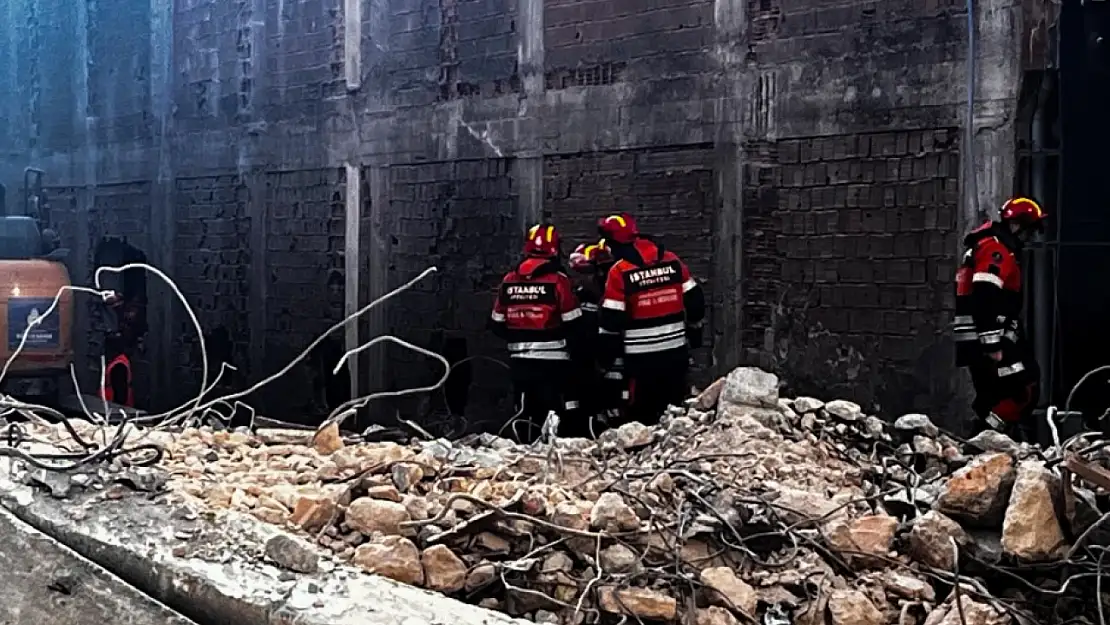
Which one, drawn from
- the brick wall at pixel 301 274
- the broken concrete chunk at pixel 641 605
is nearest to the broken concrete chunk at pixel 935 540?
the broken concrete chunk at pixel 641 605

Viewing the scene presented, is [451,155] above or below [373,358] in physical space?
above

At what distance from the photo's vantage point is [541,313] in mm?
7746

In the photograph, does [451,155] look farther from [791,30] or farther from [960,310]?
[960,310]

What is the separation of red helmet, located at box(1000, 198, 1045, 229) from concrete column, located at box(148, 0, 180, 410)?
9.03m

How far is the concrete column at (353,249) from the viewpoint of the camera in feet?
33.2

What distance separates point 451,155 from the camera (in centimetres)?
930

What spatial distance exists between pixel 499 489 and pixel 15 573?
55.4 inches

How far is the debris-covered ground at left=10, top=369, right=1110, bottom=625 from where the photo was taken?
317 centimetres

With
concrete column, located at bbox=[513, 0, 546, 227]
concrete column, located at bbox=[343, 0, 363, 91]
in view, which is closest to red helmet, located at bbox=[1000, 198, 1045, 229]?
concrete column, located at bbox=[513, 0, 546, 227]

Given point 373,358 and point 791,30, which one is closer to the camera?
point 791,30

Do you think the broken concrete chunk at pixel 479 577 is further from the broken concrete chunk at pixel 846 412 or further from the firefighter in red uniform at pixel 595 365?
the firefighter in red uniform at pixel 595 365

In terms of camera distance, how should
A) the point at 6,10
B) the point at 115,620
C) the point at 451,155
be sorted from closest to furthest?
the point at 115,620
the point at 451,155
the point at 6,10

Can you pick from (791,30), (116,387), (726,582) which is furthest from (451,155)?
(726,582)

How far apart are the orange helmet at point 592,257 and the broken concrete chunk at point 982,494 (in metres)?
4.00
